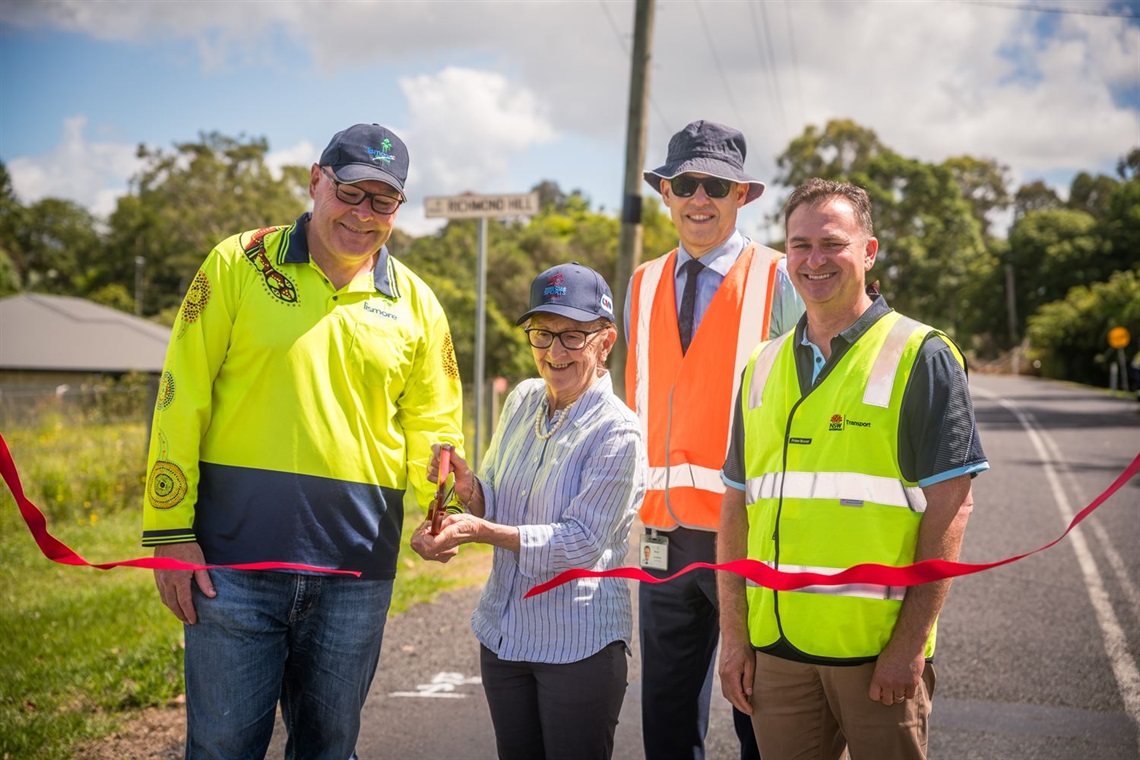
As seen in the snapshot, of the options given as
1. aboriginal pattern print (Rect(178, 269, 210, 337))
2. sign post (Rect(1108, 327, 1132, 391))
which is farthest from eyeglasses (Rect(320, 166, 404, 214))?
sign post (Rect(1108, 327, 1132, 391))

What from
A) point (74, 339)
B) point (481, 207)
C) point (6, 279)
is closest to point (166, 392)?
point (481, 207)

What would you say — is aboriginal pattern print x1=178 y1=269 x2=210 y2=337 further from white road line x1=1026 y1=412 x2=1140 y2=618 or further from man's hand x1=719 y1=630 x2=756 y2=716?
white road line x1=1026 y1=412 x2=1140 y2=618

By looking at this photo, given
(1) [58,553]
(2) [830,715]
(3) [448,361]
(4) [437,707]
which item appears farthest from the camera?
(4) [437,707]

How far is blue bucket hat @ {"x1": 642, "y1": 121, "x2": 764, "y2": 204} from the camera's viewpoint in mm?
3768

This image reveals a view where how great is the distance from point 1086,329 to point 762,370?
45.0 m

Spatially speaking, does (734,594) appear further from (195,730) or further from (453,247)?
(453,247)

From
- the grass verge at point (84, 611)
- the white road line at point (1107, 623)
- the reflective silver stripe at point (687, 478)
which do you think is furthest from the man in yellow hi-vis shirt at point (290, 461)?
the white road line at point (1107, 623)

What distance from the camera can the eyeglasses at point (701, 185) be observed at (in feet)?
12.5

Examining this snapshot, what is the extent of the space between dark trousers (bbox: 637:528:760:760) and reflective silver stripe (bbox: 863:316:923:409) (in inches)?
46.1

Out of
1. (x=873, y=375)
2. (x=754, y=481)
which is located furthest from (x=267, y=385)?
(x=873, y=375)

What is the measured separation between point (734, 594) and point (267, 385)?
151cm

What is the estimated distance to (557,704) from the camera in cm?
290

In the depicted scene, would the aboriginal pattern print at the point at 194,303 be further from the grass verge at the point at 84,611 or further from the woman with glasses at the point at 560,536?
the grass verge at the point at 84,611

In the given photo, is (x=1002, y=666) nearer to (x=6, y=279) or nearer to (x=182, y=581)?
(x=182, y=581)
